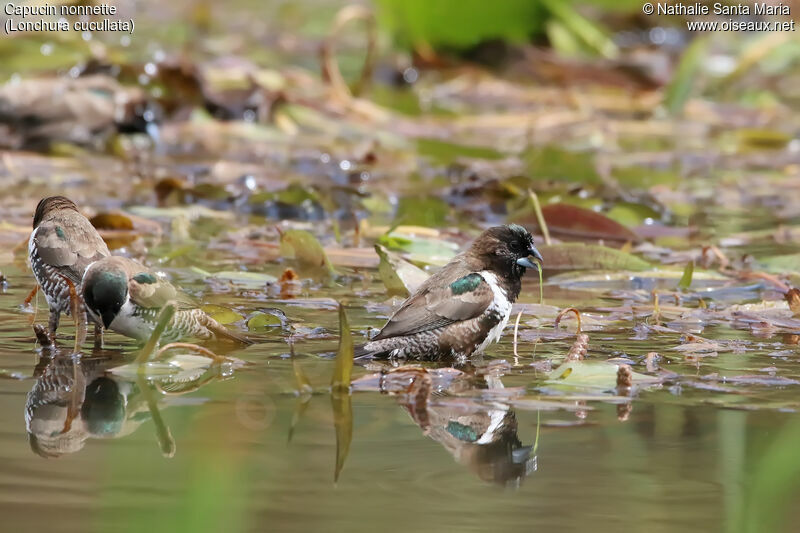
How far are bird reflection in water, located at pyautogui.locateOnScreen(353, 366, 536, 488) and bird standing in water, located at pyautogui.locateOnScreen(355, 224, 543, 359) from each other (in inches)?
8.5

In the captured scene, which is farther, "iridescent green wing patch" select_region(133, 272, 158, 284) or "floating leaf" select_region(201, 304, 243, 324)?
"floating leaf" select_region(201, 304, 243, 324)

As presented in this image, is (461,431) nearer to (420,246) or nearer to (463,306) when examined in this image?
(463,306)

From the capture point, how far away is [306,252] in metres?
5.93

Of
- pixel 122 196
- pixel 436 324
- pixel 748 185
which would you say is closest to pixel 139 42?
pixel 122 196

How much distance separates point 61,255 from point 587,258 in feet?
8.52

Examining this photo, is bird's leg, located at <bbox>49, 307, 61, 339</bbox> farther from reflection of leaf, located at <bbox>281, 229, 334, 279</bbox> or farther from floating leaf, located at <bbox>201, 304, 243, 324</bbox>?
reflection of leaf, located at <bbox>281, 229, 334, 279</bbox>

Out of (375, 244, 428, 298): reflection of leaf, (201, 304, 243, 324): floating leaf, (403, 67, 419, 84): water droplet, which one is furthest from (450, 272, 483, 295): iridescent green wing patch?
(403, 67, 419, 84): water droplet

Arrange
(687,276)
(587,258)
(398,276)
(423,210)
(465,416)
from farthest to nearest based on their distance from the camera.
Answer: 1. (423,210)
2. (587,258)
3. (687,276)
4. (398,276)
5. (465,416)

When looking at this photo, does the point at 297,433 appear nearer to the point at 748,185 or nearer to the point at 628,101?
the point at 748,185

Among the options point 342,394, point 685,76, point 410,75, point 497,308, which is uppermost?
point 410,75

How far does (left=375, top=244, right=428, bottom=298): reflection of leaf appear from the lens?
5.25 m

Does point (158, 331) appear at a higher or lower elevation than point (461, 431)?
higher

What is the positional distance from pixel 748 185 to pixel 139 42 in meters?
7.01

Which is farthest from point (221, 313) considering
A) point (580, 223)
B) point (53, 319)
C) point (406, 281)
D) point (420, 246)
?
point (580, 223)
